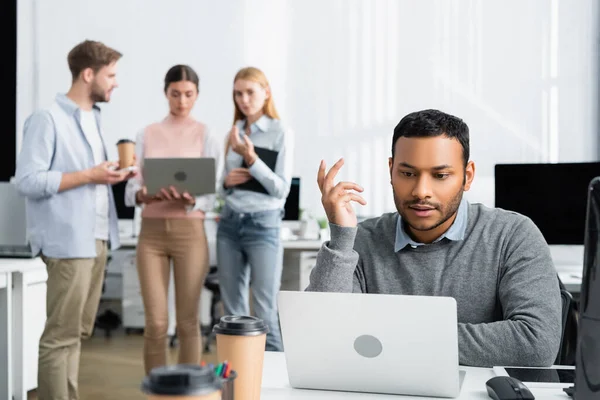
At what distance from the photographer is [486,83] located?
561cm

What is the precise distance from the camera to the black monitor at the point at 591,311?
3.09 ft

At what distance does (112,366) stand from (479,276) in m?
3.25

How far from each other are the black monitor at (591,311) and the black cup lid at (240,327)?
0.45 metres

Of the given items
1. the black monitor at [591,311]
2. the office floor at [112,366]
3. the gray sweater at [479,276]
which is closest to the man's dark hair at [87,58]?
the office floor at [112,366]

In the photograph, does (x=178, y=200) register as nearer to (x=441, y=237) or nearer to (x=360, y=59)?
(x=441, y=237)

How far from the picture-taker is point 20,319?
10.7 feet

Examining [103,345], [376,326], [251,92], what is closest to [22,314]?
[251,92]

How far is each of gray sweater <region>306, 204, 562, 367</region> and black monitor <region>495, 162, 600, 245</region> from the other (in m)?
1.43

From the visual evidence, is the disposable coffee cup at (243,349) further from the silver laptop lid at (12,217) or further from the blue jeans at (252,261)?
the silver laptop lid at (12,217)

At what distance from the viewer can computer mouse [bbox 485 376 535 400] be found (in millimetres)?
1099

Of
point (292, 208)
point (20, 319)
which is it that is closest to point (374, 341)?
point (20, 319)

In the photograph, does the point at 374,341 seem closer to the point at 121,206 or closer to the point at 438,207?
the point at 438,207

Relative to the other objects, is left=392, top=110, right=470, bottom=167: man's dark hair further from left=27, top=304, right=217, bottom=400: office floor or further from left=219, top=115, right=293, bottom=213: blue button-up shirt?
left=27, top=304, right=217, bottom=400: office floor

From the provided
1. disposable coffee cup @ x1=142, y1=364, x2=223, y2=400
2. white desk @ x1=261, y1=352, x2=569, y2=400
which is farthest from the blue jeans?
disposable coffee cup @ x1=142, y1=364, x2=223, y2=400
